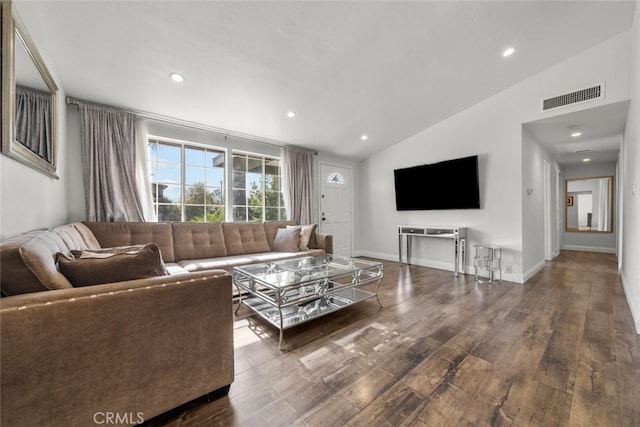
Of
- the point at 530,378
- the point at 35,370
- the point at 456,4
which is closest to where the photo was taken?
the point at 35,370

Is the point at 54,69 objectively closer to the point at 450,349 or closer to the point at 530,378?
the point at 450,349

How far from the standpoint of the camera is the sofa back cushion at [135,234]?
2664 millimetres

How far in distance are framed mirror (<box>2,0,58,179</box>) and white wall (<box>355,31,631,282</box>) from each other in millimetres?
4601

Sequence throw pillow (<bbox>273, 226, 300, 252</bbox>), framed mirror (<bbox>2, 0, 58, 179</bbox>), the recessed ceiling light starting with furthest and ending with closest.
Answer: throw pillow (<bbox>273, 226, 300, 252</bbox>)
the recessed ceiling light
framed mirror (<bbox>2, 0, 58, 179</bbox>)

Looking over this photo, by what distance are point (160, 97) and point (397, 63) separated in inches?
103

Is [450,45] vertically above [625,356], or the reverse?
[450,45]

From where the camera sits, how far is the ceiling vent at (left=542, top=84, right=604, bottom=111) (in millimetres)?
2844

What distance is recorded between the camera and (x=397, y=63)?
2.72 metres

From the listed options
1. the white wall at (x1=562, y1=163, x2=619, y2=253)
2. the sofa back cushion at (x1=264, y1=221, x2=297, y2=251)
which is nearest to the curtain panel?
the sofa back cushion at (x1=264, y1=221, x2=297, y2=251)

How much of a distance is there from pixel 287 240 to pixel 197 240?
46.4 inches

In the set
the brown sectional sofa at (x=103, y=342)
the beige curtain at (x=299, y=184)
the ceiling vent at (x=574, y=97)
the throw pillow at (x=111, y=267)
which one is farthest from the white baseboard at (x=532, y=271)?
the throw pillow at (x=111, y=267)

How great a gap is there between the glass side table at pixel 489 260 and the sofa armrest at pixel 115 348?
3.56 meters

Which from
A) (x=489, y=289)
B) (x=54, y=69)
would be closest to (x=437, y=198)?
(x=489, y=289)

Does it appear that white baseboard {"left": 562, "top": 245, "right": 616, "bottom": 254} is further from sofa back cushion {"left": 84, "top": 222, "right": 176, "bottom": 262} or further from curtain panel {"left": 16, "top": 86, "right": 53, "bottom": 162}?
curtain panel {"left": 16, "top": 86, "right": 53, "bottom": 162}
